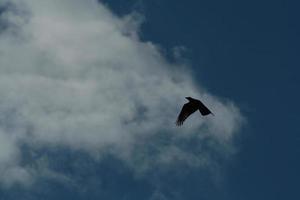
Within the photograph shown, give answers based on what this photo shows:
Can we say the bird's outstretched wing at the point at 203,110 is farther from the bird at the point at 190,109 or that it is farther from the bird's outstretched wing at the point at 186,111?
the bird's outstretched wing at the point at 186,111

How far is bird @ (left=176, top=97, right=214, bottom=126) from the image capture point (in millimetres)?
45156

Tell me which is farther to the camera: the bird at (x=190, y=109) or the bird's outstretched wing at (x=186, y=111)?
the bird's outstretched wing at (x=186, y=111)

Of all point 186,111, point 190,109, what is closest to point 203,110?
point 190,109

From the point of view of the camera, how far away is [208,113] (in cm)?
4462

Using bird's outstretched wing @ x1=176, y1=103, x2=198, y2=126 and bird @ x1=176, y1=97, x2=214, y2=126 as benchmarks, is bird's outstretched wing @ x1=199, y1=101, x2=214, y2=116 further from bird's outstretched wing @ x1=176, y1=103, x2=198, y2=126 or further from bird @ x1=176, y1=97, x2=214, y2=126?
bird's outstretched wing @ x1=176, y1=103, x2=198, y2=126

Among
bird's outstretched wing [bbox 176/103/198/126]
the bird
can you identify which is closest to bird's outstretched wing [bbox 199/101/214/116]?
the bird

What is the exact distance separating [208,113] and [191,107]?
2.42 metres

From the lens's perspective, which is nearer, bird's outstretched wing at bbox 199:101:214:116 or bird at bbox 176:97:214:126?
bird's outstretched wing at bbox 199:101:214:116

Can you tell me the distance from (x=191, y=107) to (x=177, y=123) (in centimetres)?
260

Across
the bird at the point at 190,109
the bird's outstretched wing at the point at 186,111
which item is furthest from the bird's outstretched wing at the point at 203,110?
the bird's outstretched wing at the point at 186,111

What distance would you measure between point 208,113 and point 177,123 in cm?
308

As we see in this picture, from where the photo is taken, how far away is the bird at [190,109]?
4516cm

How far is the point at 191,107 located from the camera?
46500 mm

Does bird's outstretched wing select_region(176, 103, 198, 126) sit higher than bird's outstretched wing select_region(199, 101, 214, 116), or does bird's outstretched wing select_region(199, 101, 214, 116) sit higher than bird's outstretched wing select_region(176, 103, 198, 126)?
bird's outstretched wing select_region(176, 103, 198, 126)
